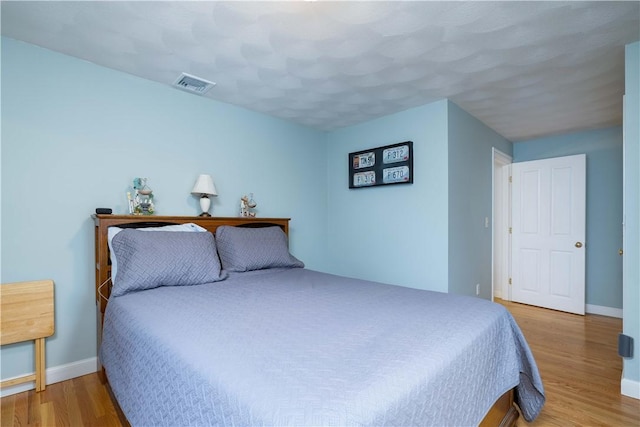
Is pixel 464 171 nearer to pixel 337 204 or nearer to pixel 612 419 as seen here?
pixel 337 204

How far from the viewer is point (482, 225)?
3461 mm

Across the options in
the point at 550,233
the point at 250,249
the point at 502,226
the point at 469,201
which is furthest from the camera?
the point at 502,226

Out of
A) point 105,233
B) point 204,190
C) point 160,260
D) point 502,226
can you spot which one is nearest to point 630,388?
point 502,226

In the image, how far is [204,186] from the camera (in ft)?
8.49

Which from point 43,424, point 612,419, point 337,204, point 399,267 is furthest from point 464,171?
point 43,424

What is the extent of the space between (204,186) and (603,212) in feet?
15.0

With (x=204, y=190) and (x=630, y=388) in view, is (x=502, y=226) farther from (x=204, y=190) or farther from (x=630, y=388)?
(x=204, y=190)

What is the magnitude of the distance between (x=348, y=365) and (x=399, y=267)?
2.37 metres

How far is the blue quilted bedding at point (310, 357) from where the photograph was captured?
2.57 ft

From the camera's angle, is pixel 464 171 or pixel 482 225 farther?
pixel 482 225

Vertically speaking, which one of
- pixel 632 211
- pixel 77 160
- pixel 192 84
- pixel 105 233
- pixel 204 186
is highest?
pixel 192 84

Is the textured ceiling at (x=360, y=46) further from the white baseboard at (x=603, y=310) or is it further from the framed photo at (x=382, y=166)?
the white baseboard at (x=603, y=310)

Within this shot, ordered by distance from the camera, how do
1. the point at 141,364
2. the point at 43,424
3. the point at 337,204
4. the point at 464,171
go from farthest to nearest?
1. the point at 337,204
2. the point at 464,171
3. the point at 43,424
4. the point at 141,364

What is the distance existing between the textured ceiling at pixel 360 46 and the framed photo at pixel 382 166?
19.8 inches
